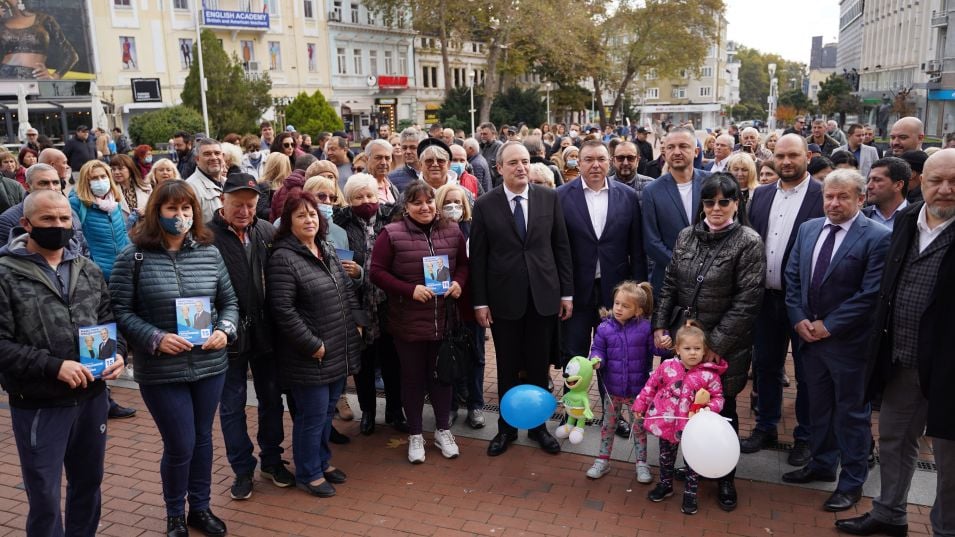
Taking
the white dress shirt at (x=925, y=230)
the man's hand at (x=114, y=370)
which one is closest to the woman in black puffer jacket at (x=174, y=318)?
the man's hand at (x=114, y=370)

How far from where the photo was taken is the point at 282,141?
9.94m

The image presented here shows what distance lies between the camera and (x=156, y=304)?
405cm

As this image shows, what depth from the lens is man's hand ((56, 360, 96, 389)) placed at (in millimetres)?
3527

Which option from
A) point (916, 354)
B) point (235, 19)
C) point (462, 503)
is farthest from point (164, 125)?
point (916, 354)

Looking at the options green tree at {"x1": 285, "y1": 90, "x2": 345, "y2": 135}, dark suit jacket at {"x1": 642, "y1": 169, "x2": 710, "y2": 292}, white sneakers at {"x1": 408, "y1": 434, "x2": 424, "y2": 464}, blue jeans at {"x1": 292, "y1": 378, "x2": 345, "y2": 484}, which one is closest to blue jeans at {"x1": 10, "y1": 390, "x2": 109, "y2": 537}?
blue jeans at {"x1": 292, "y1": 378, "x2": 345, "y2": 484}

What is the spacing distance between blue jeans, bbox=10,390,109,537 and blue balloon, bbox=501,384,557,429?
8.32ft

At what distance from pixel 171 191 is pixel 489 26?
39.7m

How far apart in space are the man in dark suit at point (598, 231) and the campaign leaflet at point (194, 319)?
9.24ft

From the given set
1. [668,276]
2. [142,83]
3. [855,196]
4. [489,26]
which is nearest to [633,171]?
[668,276]

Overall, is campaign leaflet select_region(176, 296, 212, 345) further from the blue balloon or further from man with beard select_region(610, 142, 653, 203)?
man with beard select_region(610, 142, 653, 203)

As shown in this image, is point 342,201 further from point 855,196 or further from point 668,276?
point 855,196

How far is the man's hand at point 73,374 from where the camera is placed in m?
3.53

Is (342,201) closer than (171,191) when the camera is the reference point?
No

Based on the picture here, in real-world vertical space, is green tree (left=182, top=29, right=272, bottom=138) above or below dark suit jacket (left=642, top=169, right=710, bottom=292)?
above
